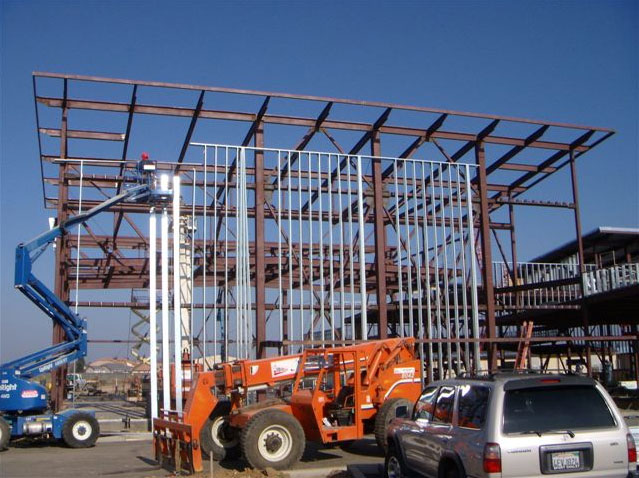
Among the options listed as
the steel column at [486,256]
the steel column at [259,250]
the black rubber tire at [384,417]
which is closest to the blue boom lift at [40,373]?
the steel column at [259,250]

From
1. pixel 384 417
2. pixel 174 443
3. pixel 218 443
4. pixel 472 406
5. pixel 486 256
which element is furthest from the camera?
pixel 486 256

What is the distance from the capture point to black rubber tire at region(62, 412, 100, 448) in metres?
17.3

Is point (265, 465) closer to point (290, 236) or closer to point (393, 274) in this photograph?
point (290, 236)

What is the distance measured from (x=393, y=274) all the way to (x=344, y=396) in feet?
48.7

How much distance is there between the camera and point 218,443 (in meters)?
13.6

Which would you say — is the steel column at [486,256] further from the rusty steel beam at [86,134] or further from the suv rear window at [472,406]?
the suv rear window at [472,406]

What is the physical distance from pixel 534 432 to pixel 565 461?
39 cm

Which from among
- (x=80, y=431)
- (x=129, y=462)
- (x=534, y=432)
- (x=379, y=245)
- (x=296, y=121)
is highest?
(x=296, y=121)

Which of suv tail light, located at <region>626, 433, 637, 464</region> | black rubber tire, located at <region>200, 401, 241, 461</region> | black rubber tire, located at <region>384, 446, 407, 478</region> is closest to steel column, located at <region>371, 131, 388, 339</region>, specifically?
black rubber tire, located at <region>200, 401, 241, 461</region>

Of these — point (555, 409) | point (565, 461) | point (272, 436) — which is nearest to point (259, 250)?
point (272, 436)

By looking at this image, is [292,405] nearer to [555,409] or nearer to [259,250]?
[259,250]

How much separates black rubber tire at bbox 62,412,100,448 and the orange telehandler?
484 centimetres

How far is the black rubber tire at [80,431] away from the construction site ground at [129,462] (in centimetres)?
23

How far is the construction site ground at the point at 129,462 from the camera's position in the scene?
1157 cm
